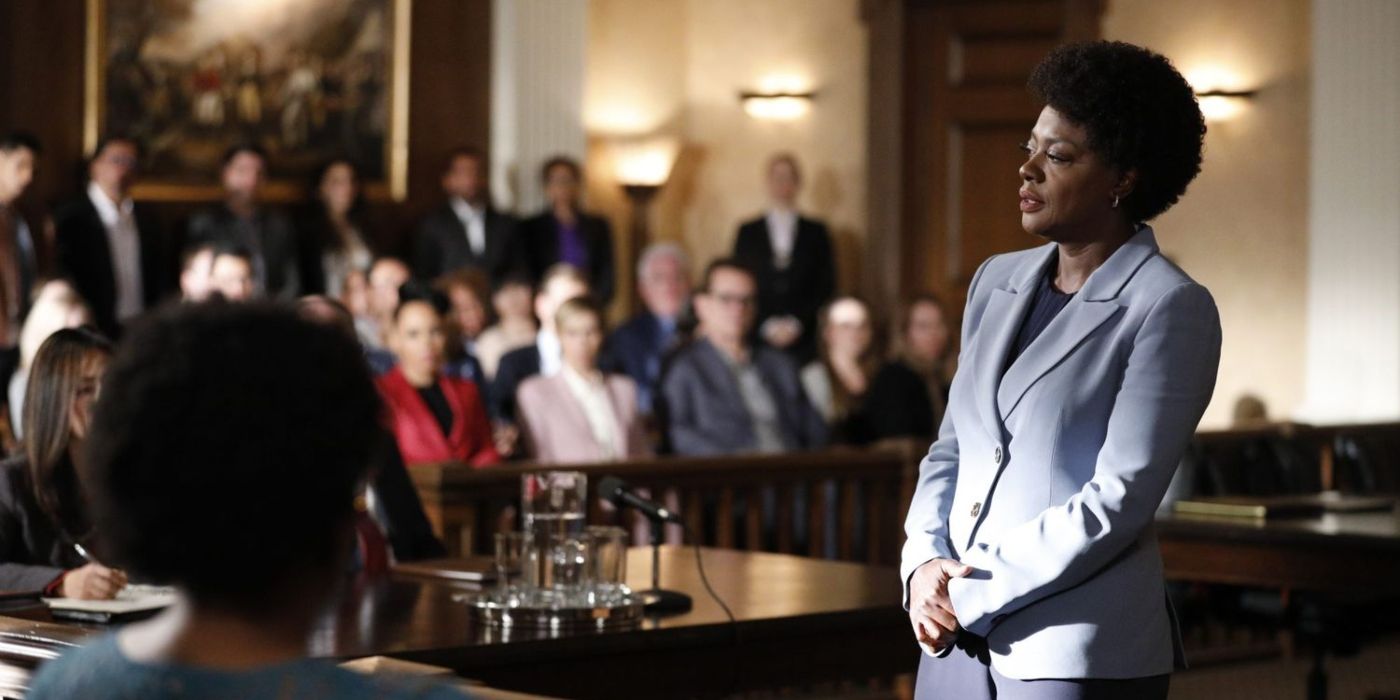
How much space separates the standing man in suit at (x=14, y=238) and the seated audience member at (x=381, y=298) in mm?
1275

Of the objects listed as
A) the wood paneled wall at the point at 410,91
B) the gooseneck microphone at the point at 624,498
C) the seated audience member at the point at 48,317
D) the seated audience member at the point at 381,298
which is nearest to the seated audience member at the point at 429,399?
the seated audience member at the point at 48,317

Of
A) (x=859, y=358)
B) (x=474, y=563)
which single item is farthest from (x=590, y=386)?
(x=474, y=563)

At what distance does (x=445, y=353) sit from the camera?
622cm

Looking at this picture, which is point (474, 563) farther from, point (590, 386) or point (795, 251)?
point (795, 251)

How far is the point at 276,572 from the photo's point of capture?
1231mm

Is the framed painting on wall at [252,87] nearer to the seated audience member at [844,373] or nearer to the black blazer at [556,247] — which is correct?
the black blazer at [556,247]

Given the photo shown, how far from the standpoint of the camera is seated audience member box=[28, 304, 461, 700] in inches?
47.1

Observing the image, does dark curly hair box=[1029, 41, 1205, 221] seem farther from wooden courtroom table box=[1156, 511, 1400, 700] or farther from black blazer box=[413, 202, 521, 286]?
black blazer box=[413, 202, 521, 286]

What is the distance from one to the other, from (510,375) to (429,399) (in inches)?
62.9

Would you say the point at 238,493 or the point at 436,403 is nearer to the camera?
the point at 238,493

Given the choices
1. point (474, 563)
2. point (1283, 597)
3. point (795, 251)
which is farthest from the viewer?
point (795, 251)

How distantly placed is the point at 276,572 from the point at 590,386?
511 cm

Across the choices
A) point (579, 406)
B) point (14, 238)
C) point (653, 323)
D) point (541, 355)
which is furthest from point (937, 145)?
point (14, 238)

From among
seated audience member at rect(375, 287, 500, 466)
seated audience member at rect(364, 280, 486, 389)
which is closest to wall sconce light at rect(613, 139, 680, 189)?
seated audience member at rect(364, 280, 486, 389)
